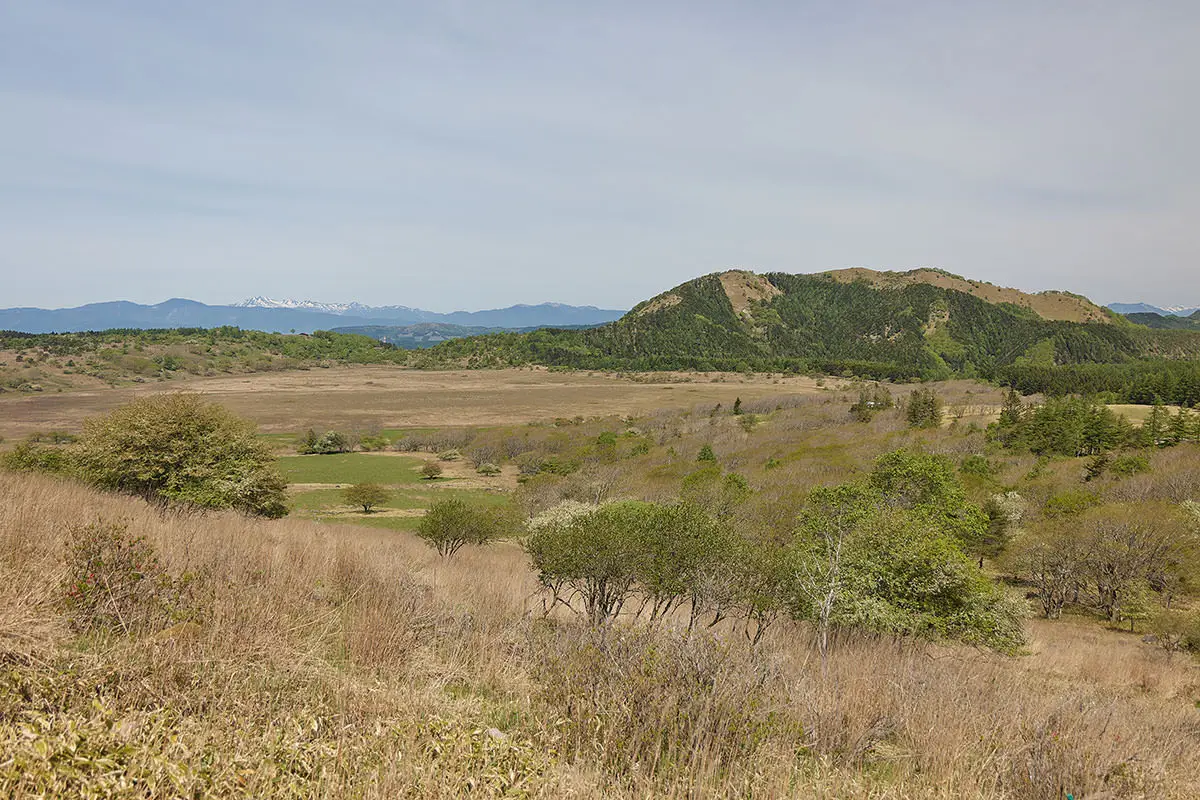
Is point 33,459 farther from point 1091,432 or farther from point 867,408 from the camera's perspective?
point 867,408

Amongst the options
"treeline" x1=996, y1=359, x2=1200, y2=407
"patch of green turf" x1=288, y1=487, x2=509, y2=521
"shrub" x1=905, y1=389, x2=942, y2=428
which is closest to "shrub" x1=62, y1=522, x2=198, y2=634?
"patch of green turf" x1=288, y1=487, x2=509, y2=521

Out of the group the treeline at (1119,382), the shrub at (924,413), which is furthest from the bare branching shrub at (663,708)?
the treeline at (1119,382)

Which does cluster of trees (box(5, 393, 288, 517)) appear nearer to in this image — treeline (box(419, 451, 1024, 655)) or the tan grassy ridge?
treeline (box(419, 451, 1024, 655))

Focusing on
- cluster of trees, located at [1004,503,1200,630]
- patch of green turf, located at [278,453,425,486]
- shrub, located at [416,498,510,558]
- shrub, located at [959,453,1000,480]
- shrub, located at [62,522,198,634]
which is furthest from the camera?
patch of green turf, located at [278,453,425,486]

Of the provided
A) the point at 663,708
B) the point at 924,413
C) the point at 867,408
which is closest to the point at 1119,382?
the point at 867,408

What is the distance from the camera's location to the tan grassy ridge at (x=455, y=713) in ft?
10.8

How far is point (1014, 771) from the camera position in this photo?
4.76m

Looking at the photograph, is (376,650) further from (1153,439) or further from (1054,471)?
(1153,439)

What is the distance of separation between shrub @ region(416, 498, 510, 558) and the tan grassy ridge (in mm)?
29876

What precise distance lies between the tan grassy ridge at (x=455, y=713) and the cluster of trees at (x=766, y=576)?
6.43 m

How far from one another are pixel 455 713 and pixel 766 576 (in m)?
13.1

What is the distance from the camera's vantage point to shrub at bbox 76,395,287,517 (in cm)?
1980

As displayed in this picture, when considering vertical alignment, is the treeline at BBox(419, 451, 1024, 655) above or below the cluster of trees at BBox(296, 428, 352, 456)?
above

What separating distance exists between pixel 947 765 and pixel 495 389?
184 meters
